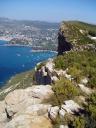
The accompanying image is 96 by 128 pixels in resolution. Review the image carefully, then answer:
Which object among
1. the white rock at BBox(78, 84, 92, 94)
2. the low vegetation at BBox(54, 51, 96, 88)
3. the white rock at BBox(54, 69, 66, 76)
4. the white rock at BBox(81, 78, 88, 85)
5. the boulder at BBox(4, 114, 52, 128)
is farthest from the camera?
the white rock at BBox(54, 69, 66, 76)

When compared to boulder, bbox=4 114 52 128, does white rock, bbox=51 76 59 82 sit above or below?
above

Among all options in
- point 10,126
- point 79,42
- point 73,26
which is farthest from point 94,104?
point 73,26

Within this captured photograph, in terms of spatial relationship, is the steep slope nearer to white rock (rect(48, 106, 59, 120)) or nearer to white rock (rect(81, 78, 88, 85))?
white rock (rect(81, 78, 88, 85))

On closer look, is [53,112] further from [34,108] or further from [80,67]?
[80,67]

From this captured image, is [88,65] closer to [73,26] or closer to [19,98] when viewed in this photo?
[19,98]

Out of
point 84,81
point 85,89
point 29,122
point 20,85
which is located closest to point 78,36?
point 84,81

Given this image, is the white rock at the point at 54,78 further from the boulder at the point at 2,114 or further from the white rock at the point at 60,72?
the boulder at the point at 2,114

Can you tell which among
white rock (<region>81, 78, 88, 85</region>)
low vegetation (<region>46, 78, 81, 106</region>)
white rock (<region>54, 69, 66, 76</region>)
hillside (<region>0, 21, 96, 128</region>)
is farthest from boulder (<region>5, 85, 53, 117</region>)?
white rock (<region>54, 69, 66, 76</region>)

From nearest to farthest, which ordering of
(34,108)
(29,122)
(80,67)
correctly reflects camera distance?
(29,122) → (34,108) → (80,67)

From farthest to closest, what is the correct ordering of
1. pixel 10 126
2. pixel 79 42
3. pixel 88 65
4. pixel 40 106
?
pixel 79 42
pixel 88 65
pixel 40 106
pixel 10 126

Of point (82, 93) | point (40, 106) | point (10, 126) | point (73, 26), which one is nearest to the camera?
point (10, 126)

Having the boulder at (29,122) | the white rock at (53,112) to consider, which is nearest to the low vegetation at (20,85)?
the white rock at (53,112)
